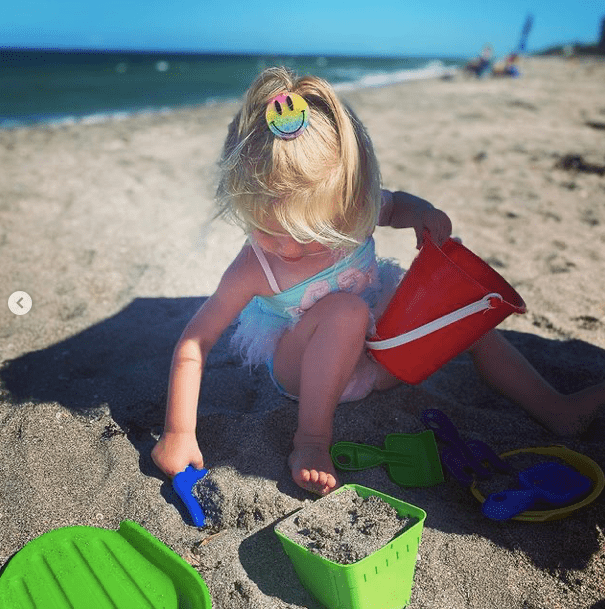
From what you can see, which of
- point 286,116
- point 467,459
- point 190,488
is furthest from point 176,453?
point 286,116

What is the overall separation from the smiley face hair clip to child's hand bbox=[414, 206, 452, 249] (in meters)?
0.53

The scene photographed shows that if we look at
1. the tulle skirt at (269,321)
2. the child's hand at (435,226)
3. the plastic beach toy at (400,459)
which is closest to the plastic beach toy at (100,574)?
the plastic beach toy at (400,459)

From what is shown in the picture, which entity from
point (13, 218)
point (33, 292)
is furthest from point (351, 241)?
point (13, 218)

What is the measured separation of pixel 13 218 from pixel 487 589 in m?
3.13

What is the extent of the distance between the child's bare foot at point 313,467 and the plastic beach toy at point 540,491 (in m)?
0.37

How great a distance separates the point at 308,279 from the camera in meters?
1.76

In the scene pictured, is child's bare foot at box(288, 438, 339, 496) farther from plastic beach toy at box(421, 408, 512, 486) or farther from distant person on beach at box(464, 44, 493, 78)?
distant person on beach at box(464, 44, 493, 78)

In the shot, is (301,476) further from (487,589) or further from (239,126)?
(239,126)

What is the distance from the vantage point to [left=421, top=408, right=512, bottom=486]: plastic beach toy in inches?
61.7

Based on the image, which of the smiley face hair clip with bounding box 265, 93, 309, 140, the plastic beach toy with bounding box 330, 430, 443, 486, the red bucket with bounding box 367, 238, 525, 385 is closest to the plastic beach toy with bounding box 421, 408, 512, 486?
A: the plastic beach toy with bounding box 330, 430, 443, 486

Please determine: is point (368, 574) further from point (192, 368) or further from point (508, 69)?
point (508, 69)

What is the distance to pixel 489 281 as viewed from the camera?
1.82m

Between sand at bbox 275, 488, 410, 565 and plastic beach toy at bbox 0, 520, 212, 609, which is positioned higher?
sand at bbox 275, 488, 410, 565

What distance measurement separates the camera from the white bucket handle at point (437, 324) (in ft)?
5.12
